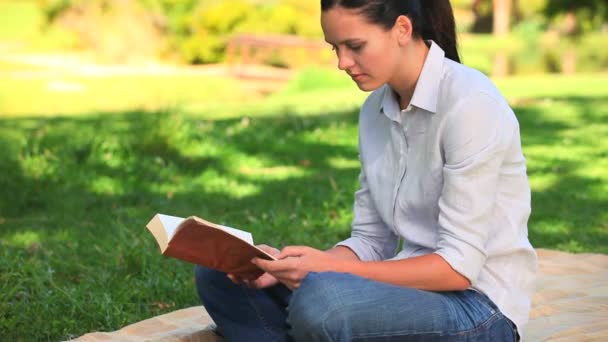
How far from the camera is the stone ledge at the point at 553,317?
2.70 metres

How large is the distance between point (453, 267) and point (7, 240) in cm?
275

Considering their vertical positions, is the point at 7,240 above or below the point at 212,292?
below

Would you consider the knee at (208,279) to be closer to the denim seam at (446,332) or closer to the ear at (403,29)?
the denim seam at (446,332)

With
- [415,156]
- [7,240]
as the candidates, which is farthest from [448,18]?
[7,240]

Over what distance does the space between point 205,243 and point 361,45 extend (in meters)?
0.56

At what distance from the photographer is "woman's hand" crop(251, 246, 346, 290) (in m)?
2.17

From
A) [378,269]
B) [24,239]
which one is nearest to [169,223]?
[378,269]

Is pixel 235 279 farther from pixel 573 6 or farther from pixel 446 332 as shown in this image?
pixel 573 6

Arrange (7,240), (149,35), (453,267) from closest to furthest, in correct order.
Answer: (453,267) < (7,240) < (149,35)

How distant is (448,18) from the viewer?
2320 millimetres

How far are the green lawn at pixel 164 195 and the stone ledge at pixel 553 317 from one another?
32 centimetres

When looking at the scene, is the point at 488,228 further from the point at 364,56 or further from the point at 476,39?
the point at 476,39

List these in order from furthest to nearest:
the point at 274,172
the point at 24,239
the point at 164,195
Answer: the point at 274,172, the point at 164,195, the point at 24,239

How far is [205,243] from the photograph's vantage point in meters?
2.16
